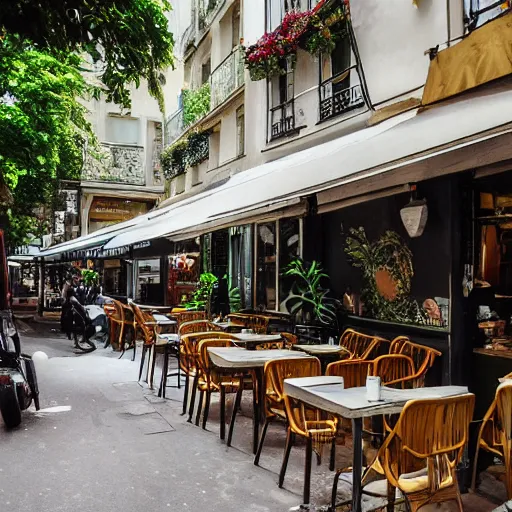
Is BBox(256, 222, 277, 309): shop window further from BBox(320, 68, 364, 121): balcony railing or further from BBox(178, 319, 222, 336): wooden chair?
BBox(178, 319, 222, 336): wooden chair

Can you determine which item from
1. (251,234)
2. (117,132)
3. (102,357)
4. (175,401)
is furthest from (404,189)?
(117,132)

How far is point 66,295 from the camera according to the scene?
15.1 m

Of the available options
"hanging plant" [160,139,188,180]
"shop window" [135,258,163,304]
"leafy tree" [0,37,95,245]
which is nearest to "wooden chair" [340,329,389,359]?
"leafy tree" [0,37,95,245]

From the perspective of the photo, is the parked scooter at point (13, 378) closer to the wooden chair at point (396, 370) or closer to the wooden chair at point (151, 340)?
the wooden chair at point (151, 340)

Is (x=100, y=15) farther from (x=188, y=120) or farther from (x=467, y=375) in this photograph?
(x=188, y=120)

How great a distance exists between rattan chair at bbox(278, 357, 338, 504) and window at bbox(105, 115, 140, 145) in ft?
74.0

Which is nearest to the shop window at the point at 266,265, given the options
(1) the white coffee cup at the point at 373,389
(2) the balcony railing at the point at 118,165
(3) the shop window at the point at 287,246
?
(3) the shop window at the point at 287,246

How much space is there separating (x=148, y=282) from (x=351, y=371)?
14213mm

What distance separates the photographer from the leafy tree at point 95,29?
14.3 feet

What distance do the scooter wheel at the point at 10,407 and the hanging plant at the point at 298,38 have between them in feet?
24.2

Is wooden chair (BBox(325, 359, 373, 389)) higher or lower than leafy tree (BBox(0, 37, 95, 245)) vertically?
lower

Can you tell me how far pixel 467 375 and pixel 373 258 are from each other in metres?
2.49

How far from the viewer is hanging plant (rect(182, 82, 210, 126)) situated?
17625 millimetres

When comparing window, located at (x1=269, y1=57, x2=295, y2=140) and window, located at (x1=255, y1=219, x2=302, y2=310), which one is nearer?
window, located at (x1=255, y1=219, x2=302, y2=310)
